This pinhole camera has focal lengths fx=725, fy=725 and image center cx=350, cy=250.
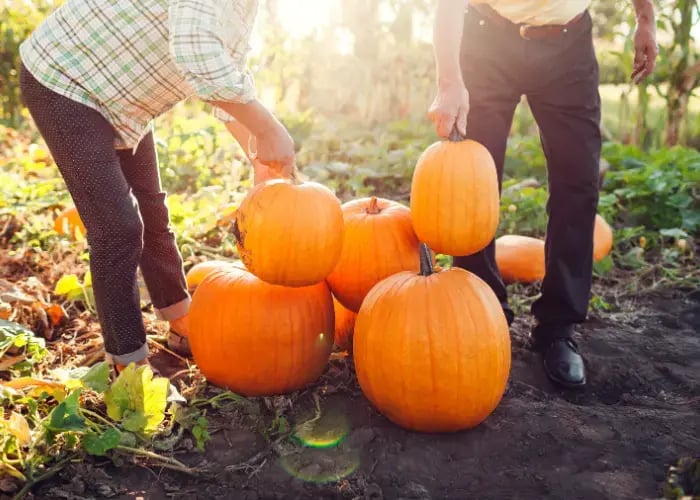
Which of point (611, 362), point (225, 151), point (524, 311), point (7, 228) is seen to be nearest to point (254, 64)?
point (225, 151)

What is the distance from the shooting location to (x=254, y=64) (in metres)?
7.04

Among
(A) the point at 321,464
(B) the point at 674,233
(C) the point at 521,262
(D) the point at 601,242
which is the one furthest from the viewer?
(B) the point at 674,233

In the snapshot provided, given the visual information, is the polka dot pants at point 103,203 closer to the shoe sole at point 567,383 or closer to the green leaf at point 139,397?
the green leaf at point 139,397

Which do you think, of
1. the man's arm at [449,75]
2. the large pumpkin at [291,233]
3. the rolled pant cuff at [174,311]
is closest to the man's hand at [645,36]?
the man's arm at [449,75]

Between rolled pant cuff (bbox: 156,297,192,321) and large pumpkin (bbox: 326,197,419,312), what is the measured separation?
2.05 feet

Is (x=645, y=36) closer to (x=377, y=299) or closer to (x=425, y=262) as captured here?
(x=425, y=262)

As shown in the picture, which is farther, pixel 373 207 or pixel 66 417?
pixel 373 207

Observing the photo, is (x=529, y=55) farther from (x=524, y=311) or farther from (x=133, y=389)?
(x=133, y=389)

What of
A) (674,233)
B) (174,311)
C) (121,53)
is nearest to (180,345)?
(174,311)

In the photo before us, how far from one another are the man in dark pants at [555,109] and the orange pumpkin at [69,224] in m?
2.03

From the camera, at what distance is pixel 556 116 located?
2590 millimetres

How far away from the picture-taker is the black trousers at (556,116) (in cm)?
250

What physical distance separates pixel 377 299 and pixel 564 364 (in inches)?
34.2

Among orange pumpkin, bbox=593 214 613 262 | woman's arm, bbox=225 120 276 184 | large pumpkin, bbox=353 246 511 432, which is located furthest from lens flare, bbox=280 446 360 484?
orange pumpkin, bbox=593 214 613 262
